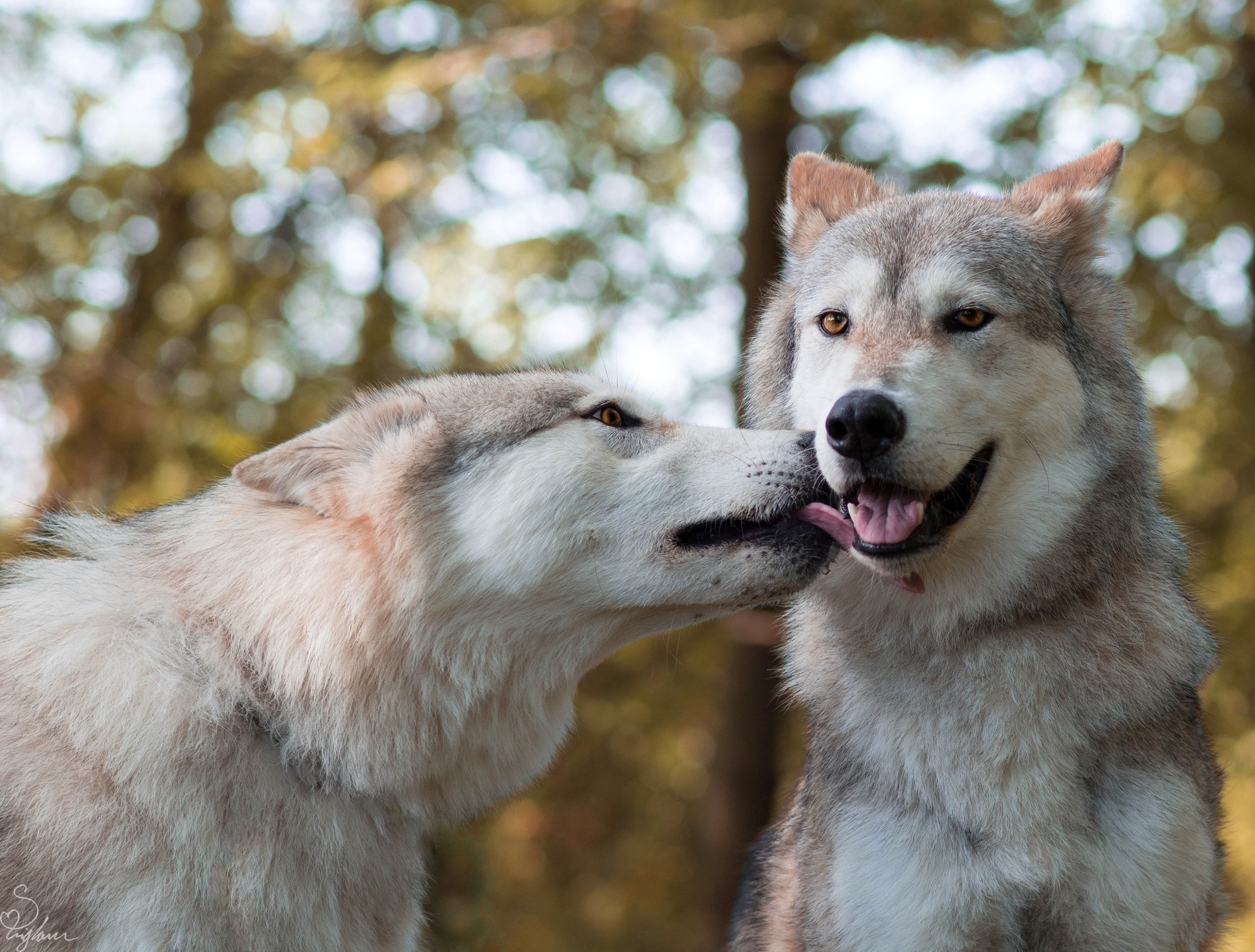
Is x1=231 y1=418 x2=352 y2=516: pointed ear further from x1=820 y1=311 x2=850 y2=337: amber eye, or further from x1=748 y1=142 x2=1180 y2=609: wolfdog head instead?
x1=820 y1=311 x2=850 y2=337: amber eye

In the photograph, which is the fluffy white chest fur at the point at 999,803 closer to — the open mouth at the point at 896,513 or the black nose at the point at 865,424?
the open mouth at the point at 896,513

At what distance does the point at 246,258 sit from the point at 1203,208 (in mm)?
9270

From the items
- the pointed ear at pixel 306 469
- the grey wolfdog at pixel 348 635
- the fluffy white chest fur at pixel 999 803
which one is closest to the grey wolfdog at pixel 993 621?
the fluffy white chest fur at pixel 999 803

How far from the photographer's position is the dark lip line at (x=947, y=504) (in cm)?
326

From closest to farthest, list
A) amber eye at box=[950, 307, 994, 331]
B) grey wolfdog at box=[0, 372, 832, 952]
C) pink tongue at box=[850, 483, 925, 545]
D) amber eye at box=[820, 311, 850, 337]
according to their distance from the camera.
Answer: grey wolfdog at box=[0, 372, 832, 952]
pink tongue at box=[850, 483, 925, 545]
amber eye at box=[950, 307, 994, 331]
amber eye at box=[820, 311, 850, 337]

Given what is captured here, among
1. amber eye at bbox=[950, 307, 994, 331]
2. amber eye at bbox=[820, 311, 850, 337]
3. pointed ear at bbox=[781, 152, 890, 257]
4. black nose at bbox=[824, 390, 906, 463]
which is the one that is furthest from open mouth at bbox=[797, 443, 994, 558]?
pointed ear at bbox=[781, 152, 890, 257]

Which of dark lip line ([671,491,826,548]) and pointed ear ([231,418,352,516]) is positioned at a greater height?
pointed ear ([231,418,352,516])

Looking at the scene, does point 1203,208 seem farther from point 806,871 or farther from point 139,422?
point 139,422

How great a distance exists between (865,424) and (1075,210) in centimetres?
135

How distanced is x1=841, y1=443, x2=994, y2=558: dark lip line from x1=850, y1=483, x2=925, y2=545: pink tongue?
0.09 feet

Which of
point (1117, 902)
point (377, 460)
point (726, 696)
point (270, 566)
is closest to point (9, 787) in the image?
point (270, 566)

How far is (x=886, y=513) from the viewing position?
324cm

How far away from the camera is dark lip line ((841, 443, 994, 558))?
10.7ft

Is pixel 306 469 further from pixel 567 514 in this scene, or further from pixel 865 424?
pixel 865 424
